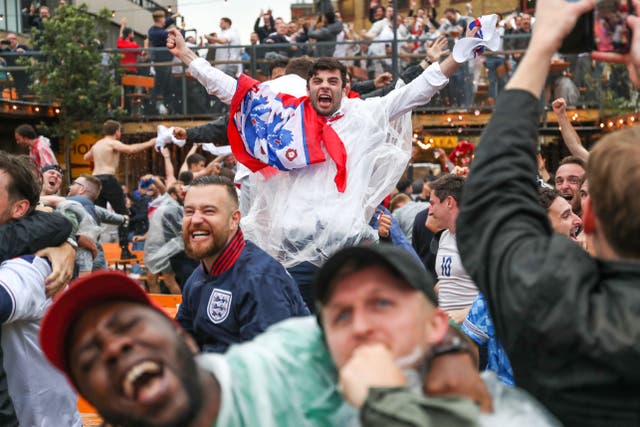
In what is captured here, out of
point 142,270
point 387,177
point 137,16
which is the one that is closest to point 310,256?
point 387,177

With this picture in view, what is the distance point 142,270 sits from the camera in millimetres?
12383

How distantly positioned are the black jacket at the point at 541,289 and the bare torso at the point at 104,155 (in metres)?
10.9

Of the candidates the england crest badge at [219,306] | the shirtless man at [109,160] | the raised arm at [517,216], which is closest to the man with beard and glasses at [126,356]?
the raised arm at [517,216]

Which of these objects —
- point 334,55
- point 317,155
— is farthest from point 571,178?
point 334,55

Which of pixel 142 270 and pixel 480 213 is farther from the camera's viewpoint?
pixel 142 270

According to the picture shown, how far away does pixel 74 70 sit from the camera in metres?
17.8

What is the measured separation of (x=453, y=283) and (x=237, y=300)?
81.5 inches

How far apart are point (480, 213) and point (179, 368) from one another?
74 centimetres

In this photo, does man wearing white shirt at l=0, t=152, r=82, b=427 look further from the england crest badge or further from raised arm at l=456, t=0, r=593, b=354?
raised arm at l=456, t=0, r=593, b=354

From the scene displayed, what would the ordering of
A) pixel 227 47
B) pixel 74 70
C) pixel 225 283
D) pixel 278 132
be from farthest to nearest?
pixel 74 70, pixel 227 47, pixel 278 132, pixel 225 283

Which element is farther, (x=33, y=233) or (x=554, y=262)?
(x=33, y=233)

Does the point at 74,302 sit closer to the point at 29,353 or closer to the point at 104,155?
the point at 29,353

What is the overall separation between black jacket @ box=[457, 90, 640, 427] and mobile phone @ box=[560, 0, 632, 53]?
21 cm

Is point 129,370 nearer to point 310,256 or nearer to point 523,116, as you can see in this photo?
point 523,116
